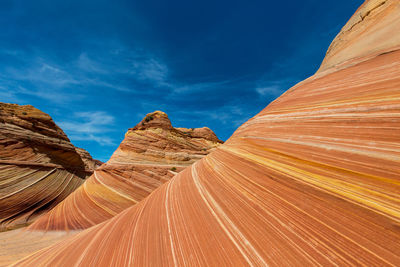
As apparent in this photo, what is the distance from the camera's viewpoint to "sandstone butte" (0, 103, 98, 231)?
7160 millimetres

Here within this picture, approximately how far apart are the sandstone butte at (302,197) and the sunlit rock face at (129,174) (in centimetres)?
385

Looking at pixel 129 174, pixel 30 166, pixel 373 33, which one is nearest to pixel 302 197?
pixel 373 33

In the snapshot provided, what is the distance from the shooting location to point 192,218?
1.68 meters

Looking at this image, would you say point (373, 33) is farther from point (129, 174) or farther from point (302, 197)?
point (129, 174)

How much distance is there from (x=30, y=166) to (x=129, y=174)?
21.1 feet

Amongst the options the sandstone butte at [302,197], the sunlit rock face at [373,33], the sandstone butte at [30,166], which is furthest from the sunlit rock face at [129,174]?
the sunlit rock face at [373,33]

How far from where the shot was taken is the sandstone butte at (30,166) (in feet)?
23.5

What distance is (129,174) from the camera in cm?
622

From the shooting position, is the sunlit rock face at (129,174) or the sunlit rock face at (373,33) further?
the sunlit rock face at (129,174)

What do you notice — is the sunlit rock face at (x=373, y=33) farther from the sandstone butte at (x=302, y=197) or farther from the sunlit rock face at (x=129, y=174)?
the sunlit rock face at (x=129, y=174)

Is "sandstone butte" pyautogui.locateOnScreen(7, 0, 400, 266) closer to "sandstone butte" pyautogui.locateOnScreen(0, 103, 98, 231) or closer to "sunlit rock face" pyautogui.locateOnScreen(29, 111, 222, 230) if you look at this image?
"sunlit rock face" pyautogui.locateOnScreen(29, 111, 222, 230)

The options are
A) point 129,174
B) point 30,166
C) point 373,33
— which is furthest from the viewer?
point 30,166

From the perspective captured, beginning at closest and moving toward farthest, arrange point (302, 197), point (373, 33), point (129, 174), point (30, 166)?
point (302, 197), point (373, 33), point (129, 174), point (30, 166)

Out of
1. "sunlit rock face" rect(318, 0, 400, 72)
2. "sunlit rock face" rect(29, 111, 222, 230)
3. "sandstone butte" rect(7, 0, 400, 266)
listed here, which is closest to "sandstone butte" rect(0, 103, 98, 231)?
"sunlit rock face" rect(29, 111, 222, 230)
